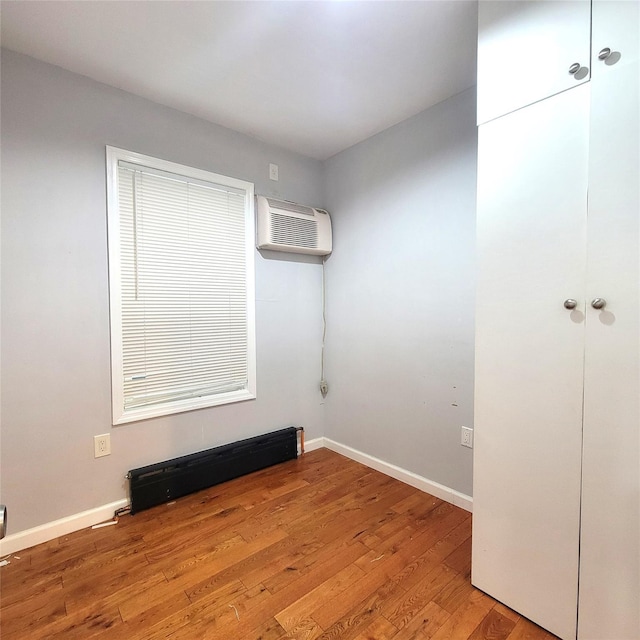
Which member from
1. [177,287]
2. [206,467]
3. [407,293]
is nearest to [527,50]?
[407,293]

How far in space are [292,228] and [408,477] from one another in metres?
2.01

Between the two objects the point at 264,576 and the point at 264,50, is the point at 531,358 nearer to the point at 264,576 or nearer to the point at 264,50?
the point at 264,576

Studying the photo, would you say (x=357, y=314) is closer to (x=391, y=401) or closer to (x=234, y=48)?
(x=391, y=401)

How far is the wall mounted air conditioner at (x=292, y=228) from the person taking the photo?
2529mm

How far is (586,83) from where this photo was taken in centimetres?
113

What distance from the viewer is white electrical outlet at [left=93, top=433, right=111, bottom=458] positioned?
6.29ft

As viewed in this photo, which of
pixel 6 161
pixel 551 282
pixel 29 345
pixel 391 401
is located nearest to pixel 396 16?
pixel 551 282

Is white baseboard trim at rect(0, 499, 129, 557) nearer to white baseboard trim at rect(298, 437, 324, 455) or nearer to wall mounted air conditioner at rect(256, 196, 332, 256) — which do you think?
white baseboard trim at rect(298, 437, 324, 455)

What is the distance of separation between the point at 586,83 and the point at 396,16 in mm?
856

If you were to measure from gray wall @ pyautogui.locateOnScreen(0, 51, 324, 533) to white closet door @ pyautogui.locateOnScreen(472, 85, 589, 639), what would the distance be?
1823 mm

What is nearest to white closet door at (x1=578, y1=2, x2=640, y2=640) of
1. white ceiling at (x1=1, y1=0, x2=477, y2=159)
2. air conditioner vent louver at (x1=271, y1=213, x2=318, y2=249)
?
white ceiling at (x1=1, y1=0, x2=477, y2=159)

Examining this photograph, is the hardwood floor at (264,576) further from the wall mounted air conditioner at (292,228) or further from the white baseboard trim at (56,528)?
the wall mounted air conditioner at (292,228)

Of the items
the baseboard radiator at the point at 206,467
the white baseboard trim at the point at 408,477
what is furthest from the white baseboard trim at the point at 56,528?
the white baseboard trim at the point at 408,477

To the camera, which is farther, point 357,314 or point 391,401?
point 357,314
